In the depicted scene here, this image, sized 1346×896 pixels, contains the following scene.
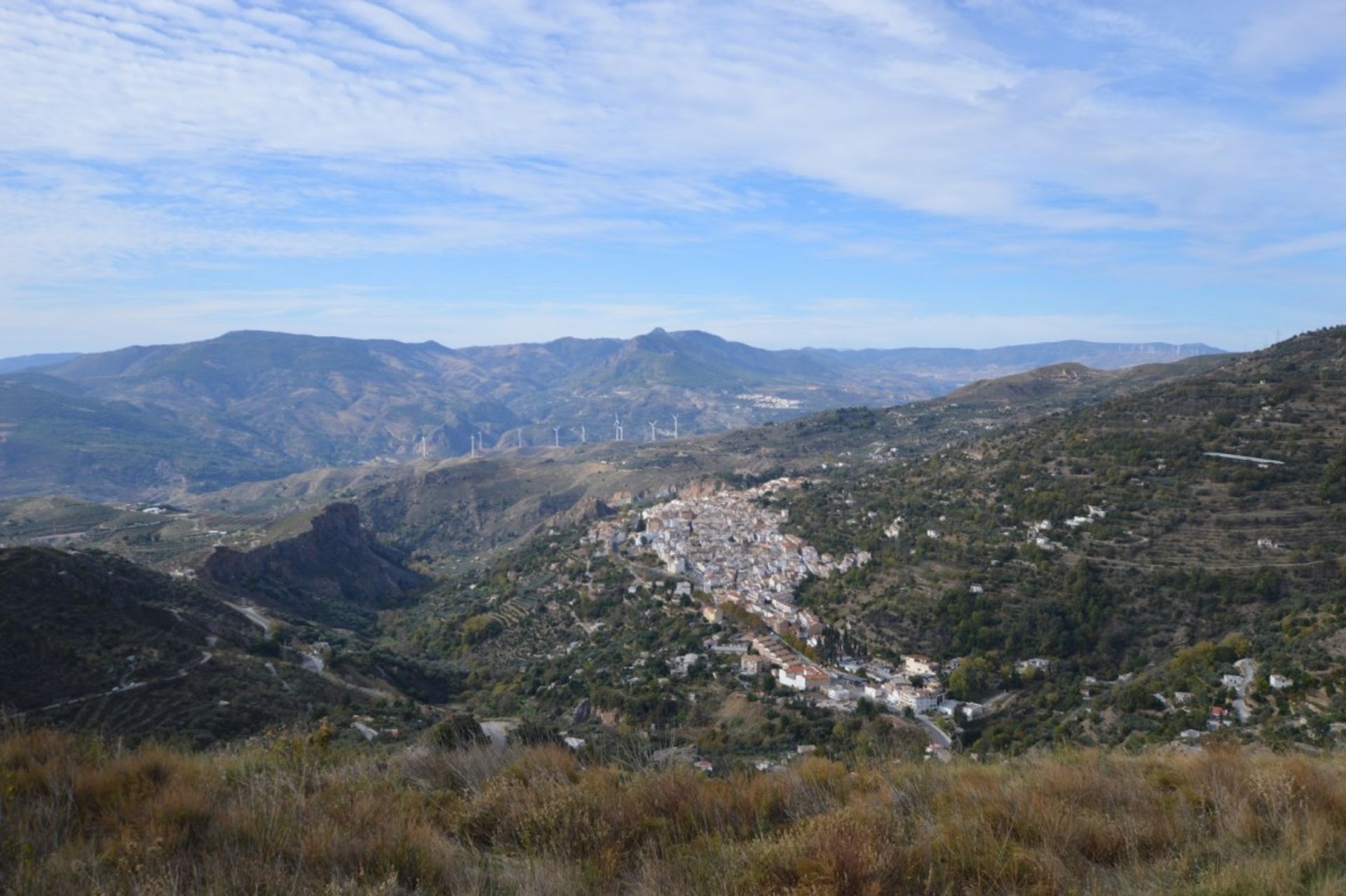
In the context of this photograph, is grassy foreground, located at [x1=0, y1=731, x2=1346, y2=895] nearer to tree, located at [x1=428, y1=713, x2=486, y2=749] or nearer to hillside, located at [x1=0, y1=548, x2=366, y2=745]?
tree, located at [x1=428, y1=713, x2=486, y2=749]

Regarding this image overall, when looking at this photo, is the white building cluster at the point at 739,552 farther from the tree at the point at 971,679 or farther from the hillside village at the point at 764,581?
the tree at the point at 971,679

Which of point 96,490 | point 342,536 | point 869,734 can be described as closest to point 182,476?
point 96,490

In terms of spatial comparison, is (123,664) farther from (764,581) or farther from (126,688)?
(764,581)

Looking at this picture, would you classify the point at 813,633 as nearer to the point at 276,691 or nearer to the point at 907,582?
the point at 907,582

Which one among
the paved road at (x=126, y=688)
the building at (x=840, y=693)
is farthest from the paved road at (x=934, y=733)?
the paved road at (x=126, y=688)

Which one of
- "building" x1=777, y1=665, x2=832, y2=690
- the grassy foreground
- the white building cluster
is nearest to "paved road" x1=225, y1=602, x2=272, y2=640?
the white building cluster

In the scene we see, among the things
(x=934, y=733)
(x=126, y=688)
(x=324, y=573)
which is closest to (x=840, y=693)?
(x=934, y=733)
